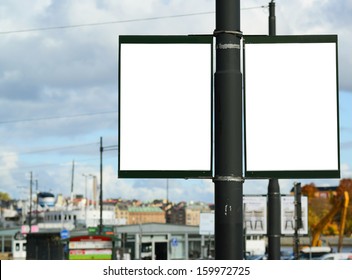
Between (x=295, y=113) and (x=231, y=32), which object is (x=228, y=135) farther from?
(x=231, y=32)

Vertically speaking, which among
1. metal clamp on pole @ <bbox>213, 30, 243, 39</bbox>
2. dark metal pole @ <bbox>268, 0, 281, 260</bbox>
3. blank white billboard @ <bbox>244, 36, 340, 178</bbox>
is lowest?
dark metal pole @ <bbox>268, 0, 281, 260</bbox>

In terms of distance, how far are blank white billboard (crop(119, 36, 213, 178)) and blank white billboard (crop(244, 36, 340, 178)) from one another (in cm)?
37

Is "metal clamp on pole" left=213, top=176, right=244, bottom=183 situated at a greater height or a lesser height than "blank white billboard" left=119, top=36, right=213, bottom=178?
lesser

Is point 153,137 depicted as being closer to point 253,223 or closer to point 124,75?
point 124,75

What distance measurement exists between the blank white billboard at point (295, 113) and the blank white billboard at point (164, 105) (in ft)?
1.22

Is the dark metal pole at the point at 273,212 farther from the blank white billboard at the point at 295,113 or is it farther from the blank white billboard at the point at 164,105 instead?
the blank white billboard at the point at 164,105

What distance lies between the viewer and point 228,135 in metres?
6.13

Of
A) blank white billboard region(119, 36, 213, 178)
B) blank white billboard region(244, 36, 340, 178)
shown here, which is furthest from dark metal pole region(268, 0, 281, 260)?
blank white billboard region(119, 36, 213, 178)

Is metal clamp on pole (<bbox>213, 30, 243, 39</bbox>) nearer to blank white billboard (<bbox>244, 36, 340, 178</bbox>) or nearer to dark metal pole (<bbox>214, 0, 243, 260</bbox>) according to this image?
dark metal pole (<bbox>214, 0, 243, 260</bbox>)

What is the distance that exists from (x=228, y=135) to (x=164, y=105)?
0.55 m

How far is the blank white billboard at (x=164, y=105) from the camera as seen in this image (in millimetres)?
6301

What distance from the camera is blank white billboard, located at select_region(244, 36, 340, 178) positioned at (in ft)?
20.6
